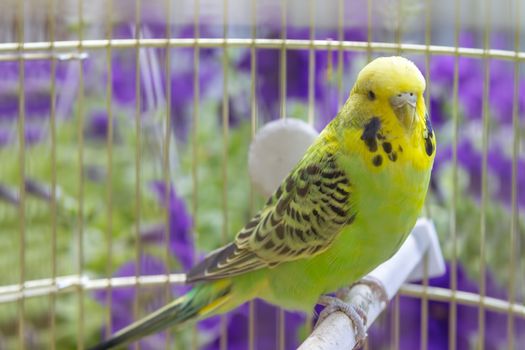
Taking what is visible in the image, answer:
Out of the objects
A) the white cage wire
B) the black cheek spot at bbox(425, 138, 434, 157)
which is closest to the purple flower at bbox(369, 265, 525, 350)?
the white cage wire

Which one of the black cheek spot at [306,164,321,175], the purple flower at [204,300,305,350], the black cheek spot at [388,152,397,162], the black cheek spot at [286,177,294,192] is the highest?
the black cheek spot at [388,152,397,162]

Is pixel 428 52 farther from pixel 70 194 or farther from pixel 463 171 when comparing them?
pixel 70 194

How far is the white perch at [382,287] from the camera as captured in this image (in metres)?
1.03

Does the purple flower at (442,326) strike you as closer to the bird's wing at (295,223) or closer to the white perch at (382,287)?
the white perch at (382,287)

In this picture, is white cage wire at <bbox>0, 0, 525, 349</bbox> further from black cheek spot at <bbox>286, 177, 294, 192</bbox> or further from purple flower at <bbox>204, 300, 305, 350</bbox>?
black cheek spot at <bbox>286, 177, 294, 192</bbox>

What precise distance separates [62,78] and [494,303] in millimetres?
1037

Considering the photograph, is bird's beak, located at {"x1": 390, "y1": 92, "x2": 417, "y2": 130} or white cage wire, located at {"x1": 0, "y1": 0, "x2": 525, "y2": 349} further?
white cage wire, located at {"x1": 0, "y1": 0, "x2": 525, "y2": 349}

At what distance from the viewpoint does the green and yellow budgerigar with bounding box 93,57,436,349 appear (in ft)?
3.59

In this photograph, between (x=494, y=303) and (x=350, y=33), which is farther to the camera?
(x=350, y=33)

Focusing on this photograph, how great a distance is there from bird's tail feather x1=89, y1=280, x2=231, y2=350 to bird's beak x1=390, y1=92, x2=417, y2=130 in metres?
0.37

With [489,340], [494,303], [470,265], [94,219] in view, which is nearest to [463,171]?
[470,265]

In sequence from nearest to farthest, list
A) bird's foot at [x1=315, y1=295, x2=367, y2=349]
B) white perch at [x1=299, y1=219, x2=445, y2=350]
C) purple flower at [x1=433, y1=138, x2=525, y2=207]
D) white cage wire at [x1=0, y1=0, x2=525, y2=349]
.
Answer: white perch at [x1=299, y1=219, x2=445, y2=350]
bird's foot at [x1=315, y1=295, x2=367, y2=349]
white cage wire at [x1=0, y1=0, x2=525, y2=349]
purple flower at [x1=433, y1=138, x2=525, y2=207]

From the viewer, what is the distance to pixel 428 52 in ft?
4.59

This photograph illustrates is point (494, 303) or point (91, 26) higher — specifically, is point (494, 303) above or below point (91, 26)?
Answer: below
